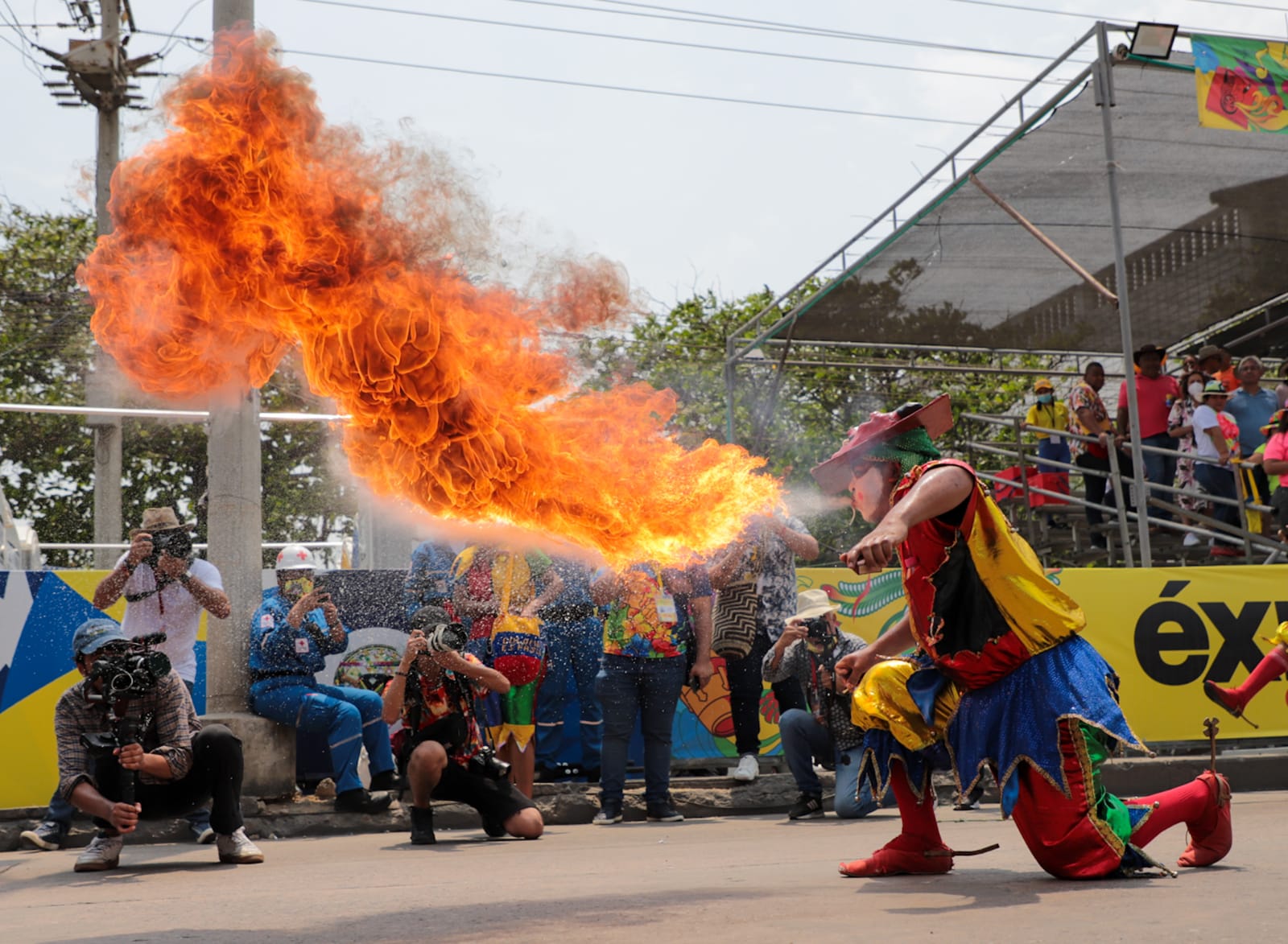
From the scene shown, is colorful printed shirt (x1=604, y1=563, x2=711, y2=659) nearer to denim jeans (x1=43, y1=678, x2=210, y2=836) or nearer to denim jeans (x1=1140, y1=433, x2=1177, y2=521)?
denim jeans (x1=43, y1=678, x2=210, y2=836)

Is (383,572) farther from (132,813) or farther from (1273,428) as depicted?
(1273,428)

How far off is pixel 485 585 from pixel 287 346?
9.40ft

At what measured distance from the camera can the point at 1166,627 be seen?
33.8 ft

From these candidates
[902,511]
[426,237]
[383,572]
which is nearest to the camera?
[902,511]

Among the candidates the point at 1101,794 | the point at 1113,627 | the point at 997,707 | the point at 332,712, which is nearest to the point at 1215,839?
the point at 1101,794

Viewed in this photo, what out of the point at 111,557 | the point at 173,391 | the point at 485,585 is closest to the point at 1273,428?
the point at 485,585

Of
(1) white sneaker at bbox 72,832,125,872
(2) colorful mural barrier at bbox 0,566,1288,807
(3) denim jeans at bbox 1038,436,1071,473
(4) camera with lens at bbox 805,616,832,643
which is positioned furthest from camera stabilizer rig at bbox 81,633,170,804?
(3) denim jeans at bbox 1038,436,1071,473

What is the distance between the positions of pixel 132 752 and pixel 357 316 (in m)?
2.55

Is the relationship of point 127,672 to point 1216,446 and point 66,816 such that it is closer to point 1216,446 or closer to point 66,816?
point 66,816

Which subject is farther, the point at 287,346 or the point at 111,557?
the point at 111,557

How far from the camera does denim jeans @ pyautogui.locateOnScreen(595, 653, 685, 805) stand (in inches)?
328

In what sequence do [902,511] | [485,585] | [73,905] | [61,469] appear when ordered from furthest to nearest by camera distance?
1. [61,469]
2. [485,585]
3. [73,905]
4. [902,511]

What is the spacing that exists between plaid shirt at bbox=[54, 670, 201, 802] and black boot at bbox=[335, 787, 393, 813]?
1554 millimetres

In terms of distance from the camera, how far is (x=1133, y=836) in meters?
4.66
